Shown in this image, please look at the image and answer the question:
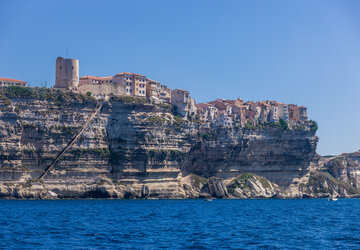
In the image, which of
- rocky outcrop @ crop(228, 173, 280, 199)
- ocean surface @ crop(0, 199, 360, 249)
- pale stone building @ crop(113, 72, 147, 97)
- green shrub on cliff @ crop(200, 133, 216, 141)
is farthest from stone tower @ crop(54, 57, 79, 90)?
ocean surface @ crop(0, 199, 360, 249)

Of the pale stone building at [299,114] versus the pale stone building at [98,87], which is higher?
the pale stone building at [98,87]

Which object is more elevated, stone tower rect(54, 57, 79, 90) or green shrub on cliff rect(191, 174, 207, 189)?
stone tower rect(54, 57, 79, 90)

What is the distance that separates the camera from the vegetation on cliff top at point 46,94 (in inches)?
3590

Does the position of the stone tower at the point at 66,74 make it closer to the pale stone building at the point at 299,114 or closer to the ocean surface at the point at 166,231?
the ocean surface at the point at 166,231

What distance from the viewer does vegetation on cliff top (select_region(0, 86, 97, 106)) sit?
9119 centimetres

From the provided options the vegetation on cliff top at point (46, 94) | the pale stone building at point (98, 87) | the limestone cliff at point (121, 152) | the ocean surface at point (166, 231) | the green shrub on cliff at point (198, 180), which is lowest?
the ocean surface at point (166, 231)

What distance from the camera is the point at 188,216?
60.4 meters

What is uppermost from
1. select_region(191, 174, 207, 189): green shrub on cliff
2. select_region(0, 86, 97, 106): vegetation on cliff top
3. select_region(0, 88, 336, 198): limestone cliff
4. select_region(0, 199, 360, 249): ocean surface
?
select_region(0, 86, 97, 106): vegetation on cliff top

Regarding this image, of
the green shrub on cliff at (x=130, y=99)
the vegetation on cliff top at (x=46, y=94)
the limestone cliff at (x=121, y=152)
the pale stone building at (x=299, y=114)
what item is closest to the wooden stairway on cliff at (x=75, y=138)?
the limestone cliff at (x=121, y=152)

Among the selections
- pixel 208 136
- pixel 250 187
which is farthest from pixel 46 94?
pixel 250 187

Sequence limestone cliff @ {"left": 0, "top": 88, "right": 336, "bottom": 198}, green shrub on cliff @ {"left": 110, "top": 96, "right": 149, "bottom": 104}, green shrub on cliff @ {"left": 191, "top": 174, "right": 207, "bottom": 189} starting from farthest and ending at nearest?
green shrub on cliff @ {"left": 191, "top": 174, "right": 207, "bottom": 189}
green shrub on cliff @ {"left": 110, "top": 96, "right": 149, "bottom": 104}
limestone cliff @ {"left": 0, "top": 88, "right": 336, "bottom": 198}

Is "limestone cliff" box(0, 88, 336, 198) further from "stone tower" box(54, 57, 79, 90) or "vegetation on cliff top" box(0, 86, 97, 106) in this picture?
"stone tower" box(54, 57, 79, 90)

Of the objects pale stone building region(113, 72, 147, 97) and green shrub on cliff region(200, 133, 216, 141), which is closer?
pale stone building region(113, 72, 147, 97)

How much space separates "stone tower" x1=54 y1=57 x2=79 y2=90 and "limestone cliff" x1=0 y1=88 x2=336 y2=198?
5.03m
